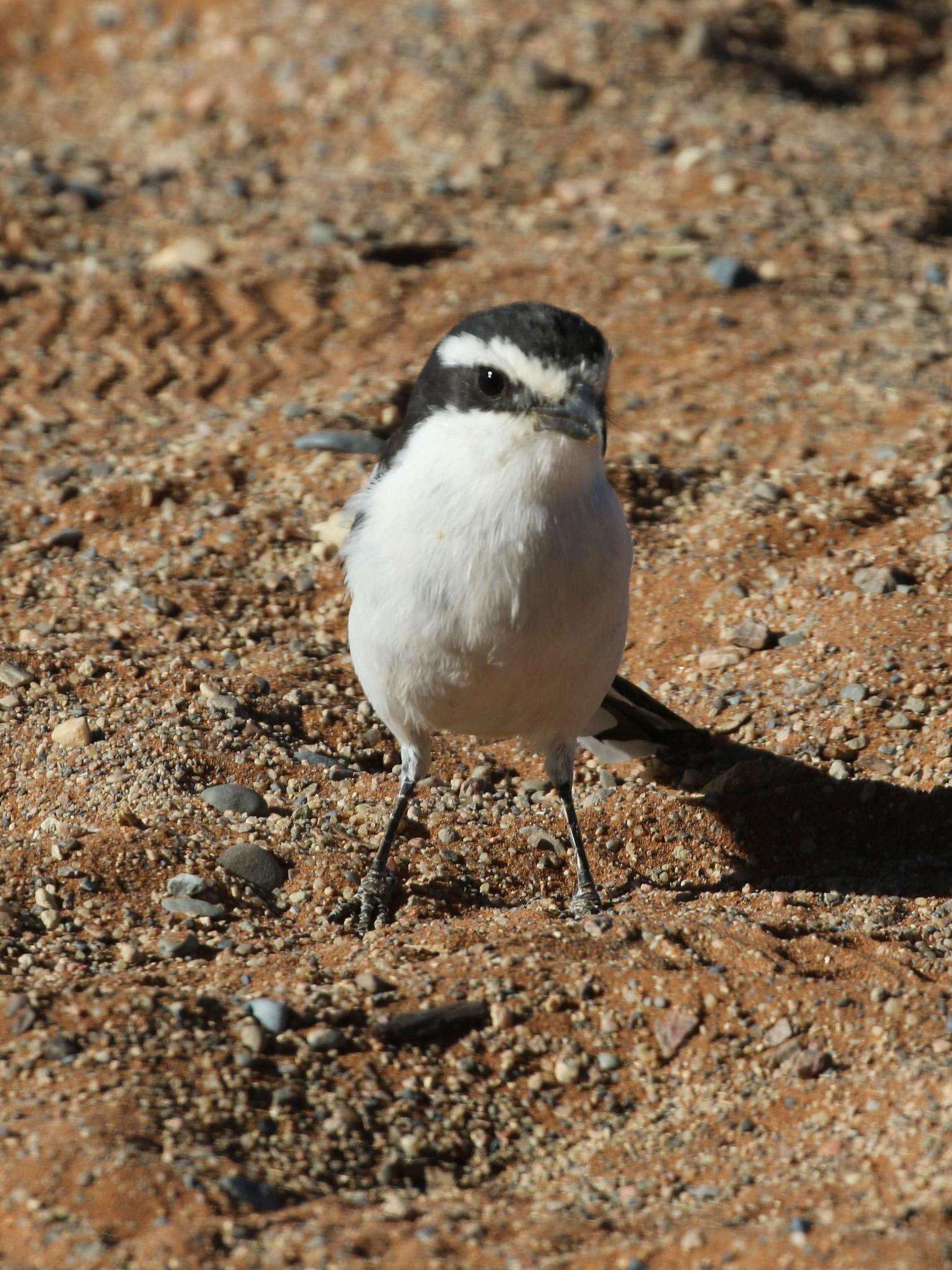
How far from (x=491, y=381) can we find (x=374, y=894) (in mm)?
1598

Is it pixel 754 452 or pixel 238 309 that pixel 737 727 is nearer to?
pixel 754 452

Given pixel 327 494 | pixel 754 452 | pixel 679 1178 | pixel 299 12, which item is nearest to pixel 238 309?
pixel 327 494

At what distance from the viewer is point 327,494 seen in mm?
6852

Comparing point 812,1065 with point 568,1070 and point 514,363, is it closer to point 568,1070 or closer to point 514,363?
point 568,1070

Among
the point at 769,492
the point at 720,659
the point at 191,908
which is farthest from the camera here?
the point at 769,492

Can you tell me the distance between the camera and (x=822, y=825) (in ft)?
17.3

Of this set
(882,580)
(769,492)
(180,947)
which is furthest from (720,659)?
(180,947)

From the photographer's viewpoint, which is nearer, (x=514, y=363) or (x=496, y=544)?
(x=514, y=363)

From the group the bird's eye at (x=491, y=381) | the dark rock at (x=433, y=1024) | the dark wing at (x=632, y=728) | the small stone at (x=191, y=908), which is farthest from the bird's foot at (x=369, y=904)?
the bird's eye at (x=491, y=381)

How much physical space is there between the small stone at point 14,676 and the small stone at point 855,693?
9.63 ft

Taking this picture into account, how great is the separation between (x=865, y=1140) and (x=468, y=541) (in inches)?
70.2

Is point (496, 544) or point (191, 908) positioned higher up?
point (496, 544)

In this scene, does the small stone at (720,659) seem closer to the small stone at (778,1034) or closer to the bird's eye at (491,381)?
the bird's eye at (491,381)

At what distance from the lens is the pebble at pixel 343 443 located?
23.3ft
